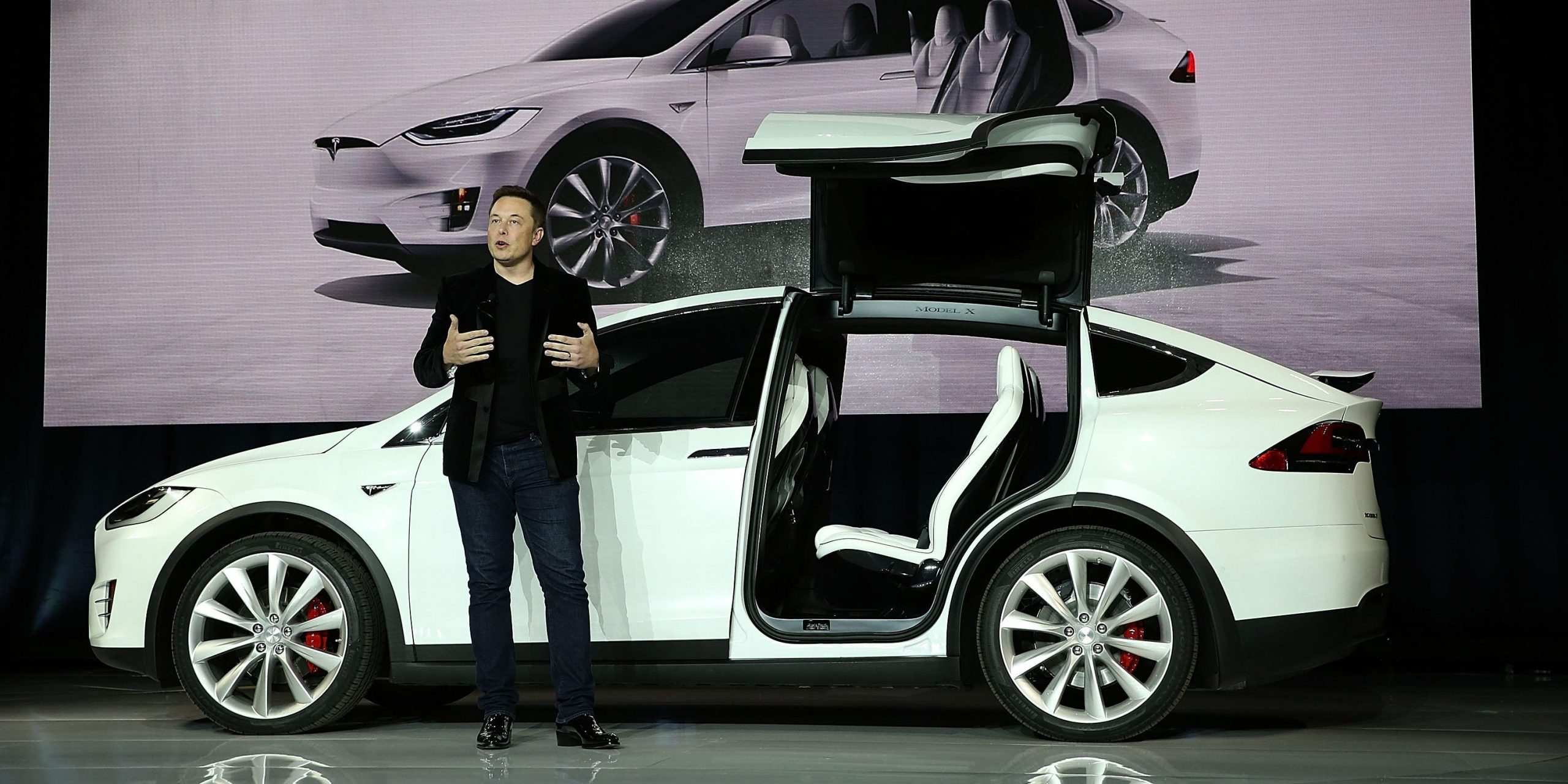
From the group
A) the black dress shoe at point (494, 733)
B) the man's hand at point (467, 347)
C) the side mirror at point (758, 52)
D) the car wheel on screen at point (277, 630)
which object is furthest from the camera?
the side mirror at point (758, 52)

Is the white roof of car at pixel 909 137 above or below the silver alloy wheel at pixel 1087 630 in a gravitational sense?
above

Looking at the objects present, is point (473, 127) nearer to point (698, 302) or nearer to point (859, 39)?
point (859, 39)

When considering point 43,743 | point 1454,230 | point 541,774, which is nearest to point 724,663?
point 541,774

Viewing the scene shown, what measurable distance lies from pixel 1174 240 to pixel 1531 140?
5.09 feet

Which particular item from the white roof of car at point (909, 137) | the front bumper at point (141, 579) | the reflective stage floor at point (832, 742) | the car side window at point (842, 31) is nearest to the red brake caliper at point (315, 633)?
the reflective stage floor at point (832, 742)

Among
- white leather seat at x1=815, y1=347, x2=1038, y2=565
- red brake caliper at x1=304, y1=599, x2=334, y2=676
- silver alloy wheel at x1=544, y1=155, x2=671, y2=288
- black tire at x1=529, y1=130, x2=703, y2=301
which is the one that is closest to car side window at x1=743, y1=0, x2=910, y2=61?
black tire at x1=529, y1=130, x2=703, y2=301

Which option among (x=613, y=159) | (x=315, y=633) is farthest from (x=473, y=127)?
(x=315, y=633)

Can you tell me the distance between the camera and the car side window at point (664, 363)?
13.4 ft

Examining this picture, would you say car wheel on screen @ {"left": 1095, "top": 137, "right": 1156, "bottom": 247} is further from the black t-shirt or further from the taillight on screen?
the black t-shirt

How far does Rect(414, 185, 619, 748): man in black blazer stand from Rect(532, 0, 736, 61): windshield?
91.3 inches

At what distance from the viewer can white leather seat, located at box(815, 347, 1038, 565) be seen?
4.00 metres

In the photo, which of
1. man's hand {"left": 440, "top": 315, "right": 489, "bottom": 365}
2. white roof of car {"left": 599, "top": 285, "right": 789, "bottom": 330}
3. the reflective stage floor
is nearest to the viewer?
the reflective stage floor

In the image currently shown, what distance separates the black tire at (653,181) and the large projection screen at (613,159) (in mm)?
13

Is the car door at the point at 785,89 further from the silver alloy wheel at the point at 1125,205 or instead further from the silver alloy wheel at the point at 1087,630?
the silver alloy wheel at the point at 1087,630
